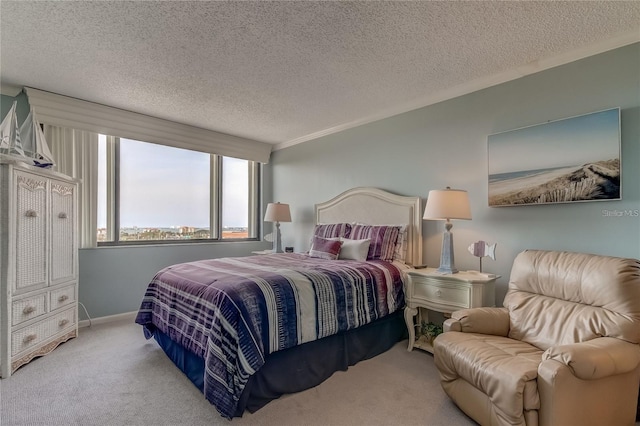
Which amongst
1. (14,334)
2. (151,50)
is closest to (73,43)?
(151,50)

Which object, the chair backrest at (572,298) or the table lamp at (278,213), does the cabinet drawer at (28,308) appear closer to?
the table lamp at (278,213)

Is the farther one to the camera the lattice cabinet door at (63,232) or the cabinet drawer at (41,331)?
the lattice cabinet door at (63,232)

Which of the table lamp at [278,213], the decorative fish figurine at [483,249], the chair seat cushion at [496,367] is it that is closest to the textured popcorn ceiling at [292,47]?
the decorative fish figurine at [483,249]

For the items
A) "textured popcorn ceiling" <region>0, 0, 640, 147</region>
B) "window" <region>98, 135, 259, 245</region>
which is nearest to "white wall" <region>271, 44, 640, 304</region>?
"textured popcorn ceiling" <region>0, 0, 640, 147</region>

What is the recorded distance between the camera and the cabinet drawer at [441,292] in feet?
8.21

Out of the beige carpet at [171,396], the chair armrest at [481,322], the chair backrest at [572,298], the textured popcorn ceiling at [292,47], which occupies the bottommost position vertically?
the beige carpet at [171,396]

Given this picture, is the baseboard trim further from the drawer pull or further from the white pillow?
the white pillow

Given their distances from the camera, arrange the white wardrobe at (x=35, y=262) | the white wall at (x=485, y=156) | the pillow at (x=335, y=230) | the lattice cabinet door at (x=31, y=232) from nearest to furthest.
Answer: the white wall at (x=485, y=156)
the white wardrobe at (x=35, y=262)
the lattice cabinet door at (x=31, y=232)
the pillow at (x=335, y=230)

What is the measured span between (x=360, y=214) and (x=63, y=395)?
10.3ft

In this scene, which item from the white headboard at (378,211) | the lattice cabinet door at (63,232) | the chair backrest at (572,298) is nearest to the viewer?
the chair backrest at (572,298)

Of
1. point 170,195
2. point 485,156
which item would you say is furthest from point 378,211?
point 170,195

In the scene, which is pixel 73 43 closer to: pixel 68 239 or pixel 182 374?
pixel 68 239

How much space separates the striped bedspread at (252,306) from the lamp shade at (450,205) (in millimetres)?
722

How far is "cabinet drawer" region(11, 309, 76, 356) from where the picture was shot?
7.95 ft
